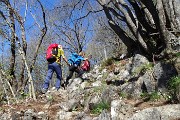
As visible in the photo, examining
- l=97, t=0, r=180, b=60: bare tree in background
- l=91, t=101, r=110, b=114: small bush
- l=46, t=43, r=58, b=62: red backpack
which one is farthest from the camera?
l=46, t=43, r=58, b=62: red backpack

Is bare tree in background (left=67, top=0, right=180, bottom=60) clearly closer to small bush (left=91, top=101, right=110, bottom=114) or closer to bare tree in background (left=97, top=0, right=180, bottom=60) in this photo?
bare tree in background (left=97, top=0, right=180, bottom=60)

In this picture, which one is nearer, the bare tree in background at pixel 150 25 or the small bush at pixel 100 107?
the small bush at pixel 100 107

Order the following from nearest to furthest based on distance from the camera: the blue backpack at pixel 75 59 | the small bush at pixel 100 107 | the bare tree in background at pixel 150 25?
the small bush at pixel 100 107
the bare tree in background at pixel 150 25
the blue backpack at pixel 75 59

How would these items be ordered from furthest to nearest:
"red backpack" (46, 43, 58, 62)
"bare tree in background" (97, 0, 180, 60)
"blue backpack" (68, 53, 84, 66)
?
"blue backpack" (68, 53, 84, 66)
"red backpack" (46, 43, 58, 62)
"bare tree in background" (97, 0, 180, 60)

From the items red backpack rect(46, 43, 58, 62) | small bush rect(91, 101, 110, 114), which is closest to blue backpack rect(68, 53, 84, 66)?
red backpack rect(46, 43, 58, 62)

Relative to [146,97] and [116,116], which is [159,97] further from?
[116,116]

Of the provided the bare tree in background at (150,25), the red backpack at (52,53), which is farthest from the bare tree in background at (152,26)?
the red backpack at (52,53)

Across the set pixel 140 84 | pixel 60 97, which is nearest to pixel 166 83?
pixel 140 84

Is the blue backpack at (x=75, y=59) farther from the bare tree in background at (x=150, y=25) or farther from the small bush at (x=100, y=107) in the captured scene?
the small bush at (x=100, y=107)

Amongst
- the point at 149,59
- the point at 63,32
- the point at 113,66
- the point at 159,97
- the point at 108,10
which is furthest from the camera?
the point at 63,32


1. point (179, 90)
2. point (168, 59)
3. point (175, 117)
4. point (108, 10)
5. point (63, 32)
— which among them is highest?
point (63, 32)

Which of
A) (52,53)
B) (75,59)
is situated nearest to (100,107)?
(52,53)

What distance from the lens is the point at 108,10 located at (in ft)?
34.8

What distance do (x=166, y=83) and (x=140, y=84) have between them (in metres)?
0.90
